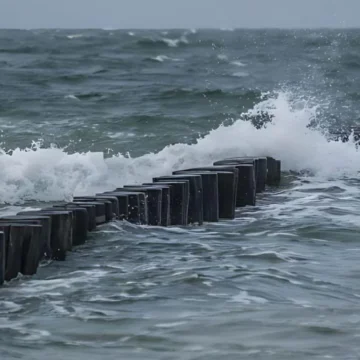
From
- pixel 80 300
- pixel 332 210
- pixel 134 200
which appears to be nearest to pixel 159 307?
pixel 80 300

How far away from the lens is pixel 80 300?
6.37 metres

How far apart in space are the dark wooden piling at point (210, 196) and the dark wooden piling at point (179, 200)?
→ 1.12 ft

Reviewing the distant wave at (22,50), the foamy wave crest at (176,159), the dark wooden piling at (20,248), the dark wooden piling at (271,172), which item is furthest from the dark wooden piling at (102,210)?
the distant wave at (22,50)

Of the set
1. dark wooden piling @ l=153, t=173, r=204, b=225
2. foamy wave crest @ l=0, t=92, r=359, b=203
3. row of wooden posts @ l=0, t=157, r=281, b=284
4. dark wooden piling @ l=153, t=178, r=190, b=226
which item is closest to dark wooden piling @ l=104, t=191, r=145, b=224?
row of wooden posts @ l=0, t=157, r=281, b=284

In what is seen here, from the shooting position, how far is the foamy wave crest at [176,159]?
1288 cm

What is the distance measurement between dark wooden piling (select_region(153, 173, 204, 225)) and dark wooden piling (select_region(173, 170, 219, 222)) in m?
0.13

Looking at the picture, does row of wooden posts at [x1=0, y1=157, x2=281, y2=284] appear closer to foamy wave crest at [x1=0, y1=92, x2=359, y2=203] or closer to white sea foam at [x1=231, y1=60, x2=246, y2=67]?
foamy wave crest at [x1=0, y1=92, x2=359, y2=203]

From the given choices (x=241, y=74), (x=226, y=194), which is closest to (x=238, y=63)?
(x=241, y=74)

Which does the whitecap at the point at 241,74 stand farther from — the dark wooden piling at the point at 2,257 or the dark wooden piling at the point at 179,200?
the dark wooden piling at the point at 2,257

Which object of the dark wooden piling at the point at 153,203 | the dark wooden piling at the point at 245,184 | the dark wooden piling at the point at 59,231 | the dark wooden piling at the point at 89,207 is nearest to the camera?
the dark wooden piling at the point at 59,231

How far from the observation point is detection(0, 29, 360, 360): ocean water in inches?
220

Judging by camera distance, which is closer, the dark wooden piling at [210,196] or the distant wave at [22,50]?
the dark wooden piling at [210,196]

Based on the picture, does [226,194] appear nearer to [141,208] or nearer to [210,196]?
[210,196]

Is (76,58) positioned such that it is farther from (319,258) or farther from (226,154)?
(319,258)
